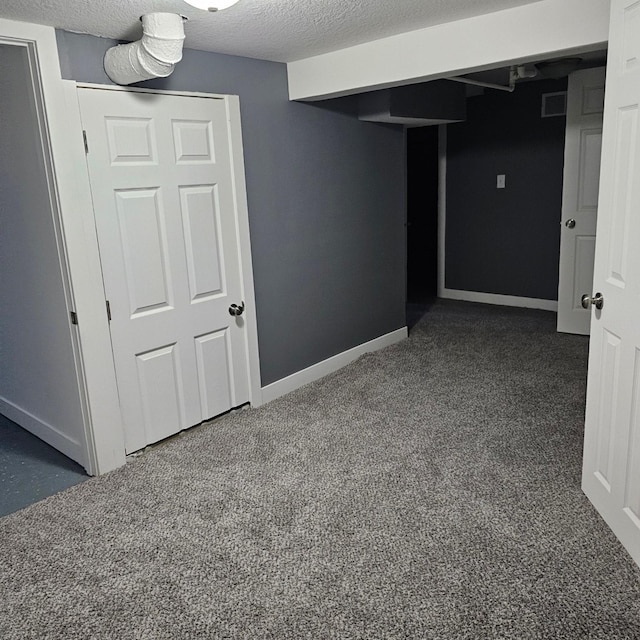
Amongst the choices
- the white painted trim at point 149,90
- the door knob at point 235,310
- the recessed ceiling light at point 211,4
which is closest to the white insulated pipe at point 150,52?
the white painted trim at point 149,90

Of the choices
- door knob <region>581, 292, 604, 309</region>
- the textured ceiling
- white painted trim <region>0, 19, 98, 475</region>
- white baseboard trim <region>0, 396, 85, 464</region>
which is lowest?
white baseboard trim <region>0, 396, 85, 464</region>

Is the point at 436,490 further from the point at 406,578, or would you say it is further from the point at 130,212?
the point at 130,212

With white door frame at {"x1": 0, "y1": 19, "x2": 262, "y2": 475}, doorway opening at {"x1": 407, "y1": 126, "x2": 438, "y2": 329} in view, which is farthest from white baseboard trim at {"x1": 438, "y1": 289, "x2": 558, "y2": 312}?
white door frame at {"x1": 0, "y1": 19, "x2": 262, "y2": 475}

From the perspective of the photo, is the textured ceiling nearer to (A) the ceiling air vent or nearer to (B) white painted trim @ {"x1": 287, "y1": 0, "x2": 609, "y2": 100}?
(B) white painted trim @ {"x1": 287, "y1": 0, "x2": 609, "y2": 100}

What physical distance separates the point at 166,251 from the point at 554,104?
13.2 feet

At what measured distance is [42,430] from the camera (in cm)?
333

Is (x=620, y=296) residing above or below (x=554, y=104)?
below

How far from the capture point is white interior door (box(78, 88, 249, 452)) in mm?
2783

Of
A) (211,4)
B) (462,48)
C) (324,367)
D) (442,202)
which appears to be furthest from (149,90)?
(442,202)

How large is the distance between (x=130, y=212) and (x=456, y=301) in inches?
163

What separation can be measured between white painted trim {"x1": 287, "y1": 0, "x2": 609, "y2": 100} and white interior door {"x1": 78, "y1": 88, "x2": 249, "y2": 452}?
68 cm

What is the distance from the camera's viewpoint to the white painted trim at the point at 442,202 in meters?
6.12

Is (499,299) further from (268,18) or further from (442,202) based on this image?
(268,18)

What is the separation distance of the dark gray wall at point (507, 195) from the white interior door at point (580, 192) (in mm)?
833
